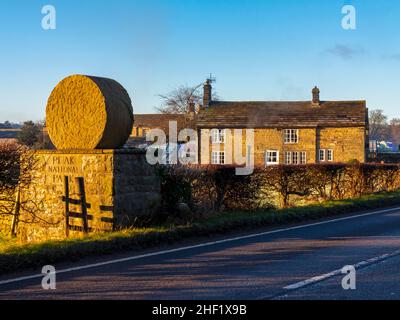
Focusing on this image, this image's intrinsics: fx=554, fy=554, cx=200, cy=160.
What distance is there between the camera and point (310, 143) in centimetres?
5212

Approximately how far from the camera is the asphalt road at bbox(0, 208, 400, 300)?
6.34 meters

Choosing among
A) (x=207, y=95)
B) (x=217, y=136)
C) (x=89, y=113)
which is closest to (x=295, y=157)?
(x=217, y=136)

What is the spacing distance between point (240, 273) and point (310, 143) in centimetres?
4583

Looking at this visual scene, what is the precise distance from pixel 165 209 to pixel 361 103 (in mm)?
46198

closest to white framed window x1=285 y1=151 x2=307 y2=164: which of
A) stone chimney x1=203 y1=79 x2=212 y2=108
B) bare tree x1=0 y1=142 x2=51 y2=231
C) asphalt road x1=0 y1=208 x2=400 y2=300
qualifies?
stone chimney x1=203 y1=79 x2=212 y2=108

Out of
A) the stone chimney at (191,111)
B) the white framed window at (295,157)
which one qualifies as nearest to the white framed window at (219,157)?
the stone chimney at (191,111)

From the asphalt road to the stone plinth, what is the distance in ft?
6.16

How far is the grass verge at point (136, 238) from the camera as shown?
7.98 metres

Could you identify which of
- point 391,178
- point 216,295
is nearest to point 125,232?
point 216,295

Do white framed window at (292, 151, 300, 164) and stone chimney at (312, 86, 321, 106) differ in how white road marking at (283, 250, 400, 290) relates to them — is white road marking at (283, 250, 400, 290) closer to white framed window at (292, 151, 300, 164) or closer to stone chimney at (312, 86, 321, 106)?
white framed window at (292, 151, 300, 164)

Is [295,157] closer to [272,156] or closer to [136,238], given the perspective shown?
[272,156]

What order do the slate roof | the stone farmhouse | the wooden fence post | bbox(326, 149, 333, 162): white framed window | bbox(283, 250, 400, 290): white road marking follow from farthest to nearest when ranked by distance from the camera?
the slate roof, bbox(326, 149, 333, 162): white framed window, the stone farmhouse, the wooden fence post, bbox(283, 250, 400, 290): white road marking

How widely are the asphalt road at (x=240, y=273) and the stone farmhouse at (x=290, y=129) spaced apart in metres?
41.8
